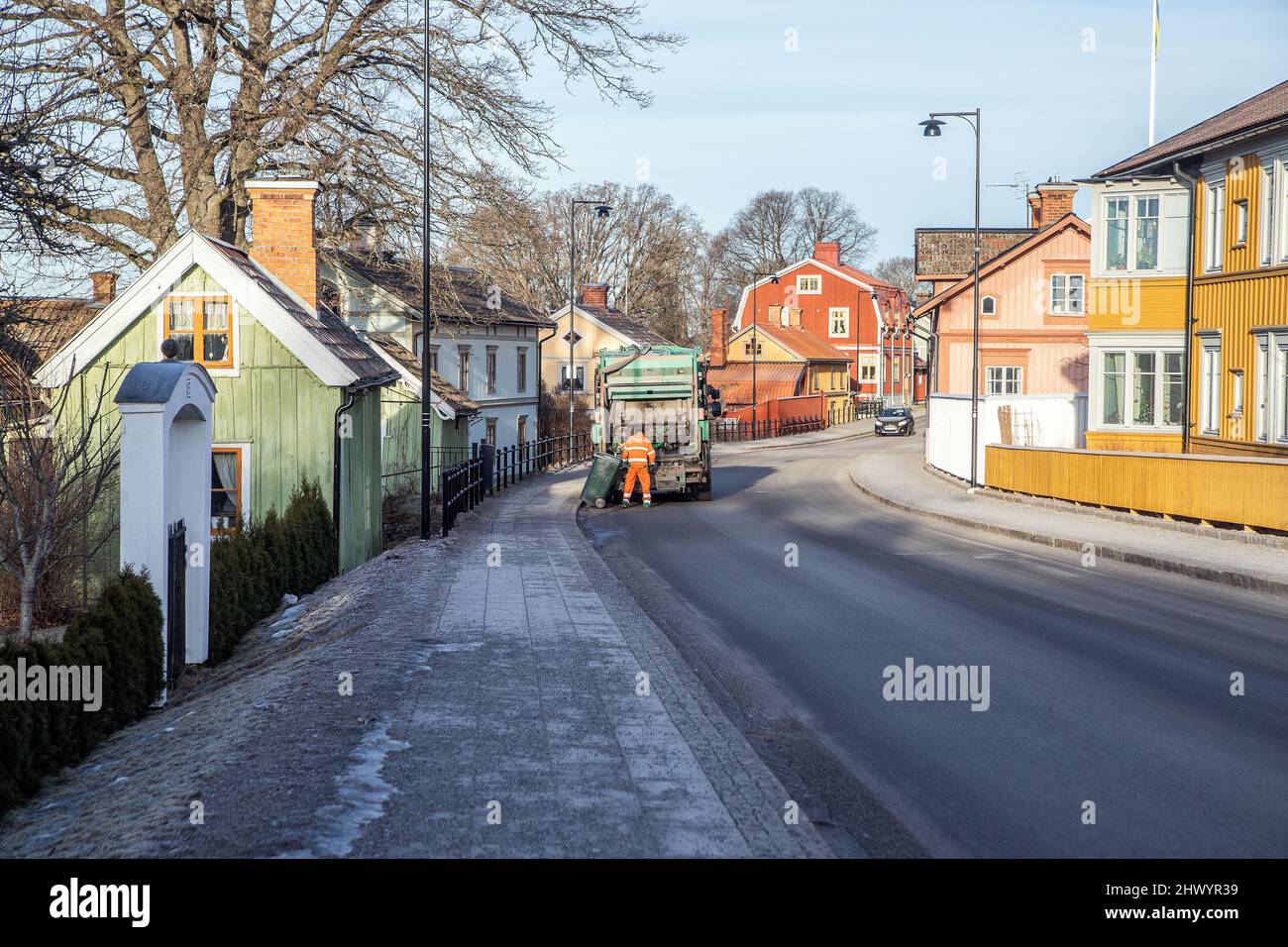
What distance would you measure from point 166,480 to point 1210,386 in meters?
26.0

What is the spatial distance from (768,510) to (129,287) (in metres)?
14.7

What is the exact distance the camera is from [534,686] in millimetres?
9938

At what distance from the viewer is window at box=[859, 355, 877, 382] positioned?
98.2m

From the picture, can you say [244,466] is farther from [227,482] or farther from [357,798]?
[357,798]

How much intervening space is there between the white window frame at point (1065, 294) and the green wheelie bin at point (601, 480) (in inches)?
1093

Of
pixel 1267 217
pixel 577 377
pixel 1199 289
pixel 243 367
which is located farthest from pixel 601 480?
pixel 577 377

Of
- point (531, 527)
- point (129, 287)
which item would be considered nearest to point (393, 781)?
point (129, 287)

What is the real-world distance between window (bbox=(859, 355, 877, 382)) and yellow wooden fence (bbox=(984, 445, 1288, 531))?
69.3m

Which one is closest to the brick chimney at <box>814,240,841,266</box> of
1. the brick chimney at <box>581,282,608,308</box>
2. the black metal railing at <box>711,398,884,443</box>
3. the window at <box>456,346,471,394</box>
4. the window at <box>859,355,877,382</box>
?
the window at <box>859,355,877,382</box>

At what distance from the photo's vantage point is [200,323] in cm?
2062

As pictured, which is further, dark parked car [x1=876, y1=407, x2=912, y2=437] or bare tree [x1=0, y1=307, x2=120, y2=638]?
dark parked car [x1=876, y1=407, x2=912, y2=437]

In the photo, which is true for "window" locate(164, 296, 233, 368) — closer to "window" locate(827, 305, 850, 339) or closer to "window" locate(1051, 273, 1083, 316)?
"window" locate(1051, 273, 1083, 316)

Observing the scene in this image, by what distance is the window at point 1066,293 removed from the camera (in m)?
50.7

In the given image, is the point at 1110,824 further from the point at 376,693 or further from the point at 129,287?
the point at 129,287
